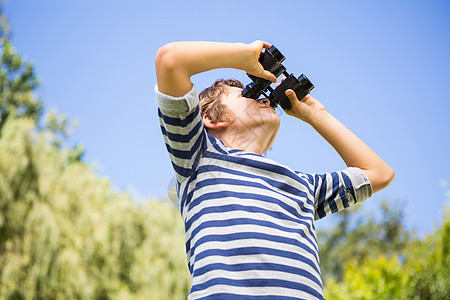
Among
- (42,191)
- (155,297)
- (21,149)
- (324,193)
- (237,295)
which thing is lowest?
(155,297)

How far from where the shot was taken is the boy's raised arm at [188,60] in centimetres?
109

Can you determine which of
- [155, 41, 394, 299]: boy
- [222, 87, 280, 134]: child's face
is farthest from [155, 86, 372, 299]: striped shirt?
[222, 87, 280, 134]: child's face

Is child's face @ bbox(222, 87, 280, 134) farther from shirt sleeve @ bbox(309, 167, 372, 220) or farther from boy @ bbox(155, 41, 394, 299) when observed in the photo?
shirt sleeve @ bbox(309, 167, 372, 220)

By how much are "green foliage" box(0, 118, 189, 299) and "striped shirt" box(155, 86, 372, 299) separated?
17.6 ft

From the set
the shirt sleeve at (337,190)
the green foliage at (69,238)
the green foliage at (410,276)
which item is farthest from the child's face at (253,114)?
the green foliage at (69,238)

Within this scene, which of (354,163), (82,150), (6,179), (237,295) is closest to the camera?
(237,295)

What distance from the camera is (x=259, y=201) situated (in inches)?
43.8

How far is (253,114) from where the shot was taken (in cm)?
134

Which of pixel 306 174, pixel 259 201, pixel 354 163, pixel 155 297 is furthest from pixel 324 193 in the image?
pixel 155 297

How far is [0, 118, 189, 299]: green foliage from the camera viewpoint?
5848 millimetres

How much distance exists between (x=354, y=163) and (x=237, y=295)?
697 millimetres

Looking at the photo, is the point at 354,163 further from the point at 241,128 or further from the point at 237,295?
the point at 237,295

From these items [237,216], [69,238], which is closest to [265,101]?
[237,216]

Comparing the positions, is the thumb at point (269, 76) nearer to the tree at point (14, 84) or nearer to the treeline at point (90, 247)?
the treeline at point (90, 247)
